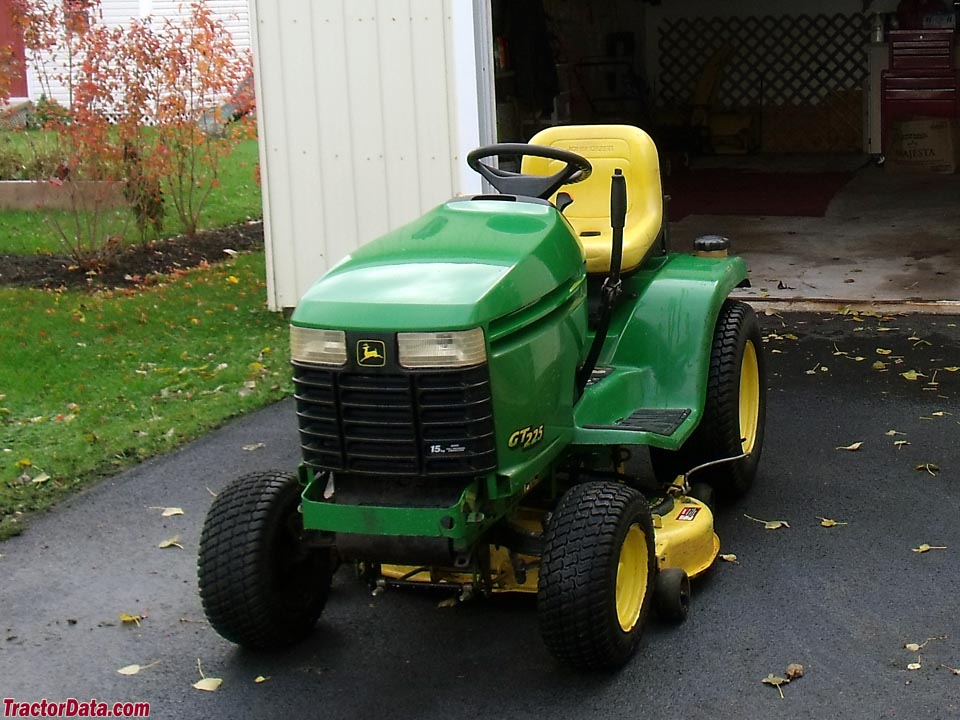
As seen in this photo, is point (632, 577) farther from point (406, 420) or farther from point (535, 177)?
point (535, 177)

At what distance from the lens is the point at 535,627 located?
13.6 feet

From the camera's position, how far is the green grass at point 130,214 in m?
10.7

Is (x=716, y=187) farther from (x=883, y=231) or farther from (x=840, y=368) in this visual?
(x=840, y=368)

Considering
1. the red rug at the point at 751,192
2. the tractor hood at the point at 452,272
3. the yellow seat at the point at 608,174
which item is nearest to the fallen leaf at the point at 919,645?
the tractor hood at the point at 452,272

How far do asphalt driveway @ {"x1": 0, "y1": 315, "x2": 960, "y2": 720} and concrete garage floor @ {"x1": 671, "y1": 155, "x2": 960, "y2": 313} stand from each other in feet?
8.96

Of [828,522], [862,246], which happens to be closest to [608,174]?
[828,522]

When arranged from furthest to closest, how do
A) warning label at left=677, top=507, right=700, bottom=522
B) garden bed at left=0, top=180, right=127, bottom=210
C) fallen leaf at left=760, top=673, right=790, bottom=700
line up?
garden bed at left=0, top=180, right=127, bottom=210
warning label at left=677, top=507, right=700, bottom=522
fallen leaf at left=760, top=673, right=790, bottom=700

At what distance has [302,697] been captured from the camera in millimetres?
3805

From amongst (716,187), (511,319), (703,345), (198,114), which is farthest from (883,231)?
(511,319)

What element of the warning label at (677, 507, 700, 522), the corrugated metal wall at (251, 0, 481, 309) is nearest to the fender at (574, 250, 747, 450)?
the warning label at (677, 507, 700, 522)

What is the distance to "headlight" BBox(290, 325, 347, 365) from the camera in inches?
142

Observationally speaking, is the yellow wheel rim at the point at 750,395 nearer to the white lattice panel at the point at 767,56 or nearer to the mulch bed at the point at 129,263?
the mulch bed at the point at 129,263

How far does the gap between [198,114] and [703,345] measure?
6.87 metres

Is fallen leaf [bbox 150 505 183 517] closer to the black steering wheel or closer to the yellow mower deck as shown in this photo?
the yellow mower deck
